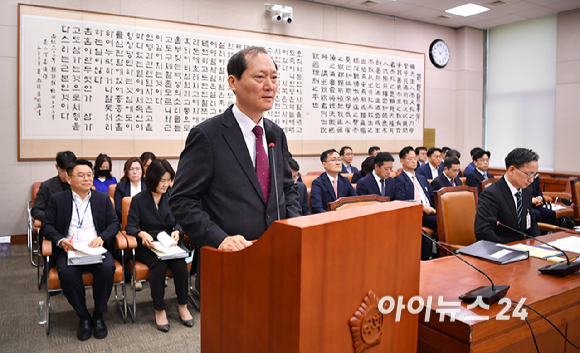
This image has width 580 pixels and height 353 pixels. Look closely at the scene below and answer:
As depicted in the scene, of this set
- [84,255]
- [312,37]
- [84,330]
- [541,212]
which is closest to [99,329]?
[84,330]

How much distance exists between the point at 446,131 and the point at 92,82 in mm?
6439

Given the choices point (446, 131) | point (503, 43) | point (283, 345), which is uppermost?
point (503, 43)

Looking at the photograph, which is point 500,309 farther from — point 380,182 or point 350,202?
point 380,182

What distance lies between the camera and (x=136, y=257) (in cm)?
312

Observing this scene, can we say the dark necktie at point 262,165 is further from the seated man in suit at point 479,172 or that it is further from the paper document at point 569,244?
the seated man in suit at point 479,172

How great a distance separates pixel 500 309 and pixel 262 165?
881mm

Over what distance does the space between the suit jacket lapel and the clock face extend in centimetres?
761

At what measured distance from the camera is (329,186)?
14.2 ft

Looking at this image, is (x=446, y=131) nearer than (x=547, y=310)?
No

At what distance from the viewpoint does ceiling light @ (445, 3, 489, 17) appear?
7.06 m

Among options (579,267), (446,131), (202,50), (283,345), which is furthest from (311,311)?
(446,131)

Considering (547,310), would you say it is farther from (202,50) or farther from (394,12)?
(394,12)

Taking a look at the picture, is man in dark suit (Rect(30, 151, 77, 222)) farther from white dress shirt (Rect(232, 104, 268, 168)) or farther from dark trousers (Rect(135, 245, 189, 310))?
white dress shirt (Rect(232, 104, 268, 168))

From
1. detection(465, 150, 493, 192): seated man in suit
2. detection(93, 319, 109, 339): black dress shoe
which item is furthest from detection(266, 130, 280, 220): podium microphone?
detection(465, 150, 493, 192): seated man in suit
